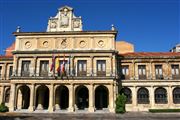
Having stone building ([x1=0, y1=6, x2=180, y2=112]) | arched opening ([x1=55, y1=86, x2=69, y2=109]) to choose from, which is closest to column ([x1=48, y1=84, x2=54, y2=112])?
stone building ([x1=0, y1=6, x2=180, y2=112])

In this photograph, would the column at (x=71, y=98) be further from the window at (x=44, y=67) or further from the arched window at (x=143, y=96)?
the arched window at (x=143, y=96)

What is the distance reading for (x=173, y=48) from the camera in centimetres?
6506

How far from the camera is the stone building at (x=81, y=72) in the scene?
38.2 meters

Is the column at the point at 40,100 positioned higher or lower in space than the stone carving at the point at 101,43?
lower

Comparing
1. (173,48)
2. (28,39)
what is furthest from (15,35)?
(173,48)

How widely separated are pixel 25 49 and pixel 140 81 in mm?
20489

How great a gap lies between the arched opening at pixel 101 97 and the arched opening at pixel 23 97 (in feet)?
39.7

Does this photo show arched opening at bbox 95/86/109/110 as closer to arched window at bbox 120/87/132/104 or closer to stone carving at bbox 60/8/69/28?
arched window at bbox 120/87/132/104

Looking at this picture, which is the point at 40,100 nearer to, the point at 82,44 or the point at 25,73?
the point at 25,73

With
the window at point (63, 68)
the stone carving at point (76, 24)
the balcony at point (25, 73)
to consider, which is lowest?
the balcony at point (25, 73)

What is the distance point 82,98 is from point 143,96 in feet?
34.8

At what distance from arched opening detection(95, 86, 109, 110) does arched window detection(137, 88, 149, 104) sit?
5.65 m

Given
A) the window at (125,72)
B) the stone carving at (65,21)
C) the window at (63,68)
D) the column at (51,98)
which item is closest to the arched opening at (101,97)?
the window at (125,72)

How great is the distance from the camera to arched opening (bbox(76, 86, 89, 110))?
41156 mm
